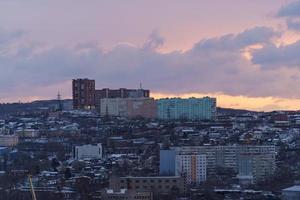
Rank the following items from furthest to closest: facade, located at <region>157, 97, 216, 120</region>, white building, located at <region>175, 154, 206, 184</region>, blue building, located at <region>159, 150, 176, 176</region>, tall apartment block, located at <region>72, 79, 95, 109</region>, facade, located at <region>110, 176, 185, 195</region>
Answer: tall apartment block, located at <region>72, 79, 95, 109</region>
facade, located at <region>157, 97, 216, 120</region>
blue building, located at <region>159, 150, 176, 176</region>
white building, located at <region>175, 154, 206, 184</region>
facade, located at <region>110, 176, 185, 195</region>

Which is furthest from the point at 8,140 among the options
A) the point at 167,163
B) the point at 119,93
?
the point at 119,93

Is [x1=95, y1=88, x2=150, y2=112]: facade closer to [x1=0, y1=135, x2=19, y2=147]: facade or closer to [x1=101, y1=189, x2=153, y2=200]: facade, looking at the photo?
[x1=0, y1=135, x2=19, y2=147]: facade

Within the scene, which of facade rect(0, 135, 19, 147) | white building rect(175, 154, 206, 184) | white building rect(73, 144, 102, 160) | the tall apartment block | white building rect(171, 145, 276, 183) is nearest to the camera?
white building rect(175, 154, 206, 184)

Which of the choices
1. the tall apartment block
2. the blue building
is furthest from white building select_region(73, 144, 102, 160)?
the tall apartment block

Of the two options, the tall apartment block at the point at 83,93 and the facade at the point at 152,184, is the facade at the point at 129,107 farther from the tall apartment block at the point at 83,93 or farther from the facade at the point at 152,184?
the facade at the point at 152,184

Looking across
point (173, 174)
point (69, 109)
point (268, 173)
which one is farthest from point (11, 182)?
point (69, 109)

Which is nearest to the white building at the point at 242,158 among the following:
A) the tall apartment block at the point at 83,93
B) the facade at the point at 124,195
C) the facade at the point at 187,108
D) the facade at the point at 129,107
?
the facade at the point at 124,195

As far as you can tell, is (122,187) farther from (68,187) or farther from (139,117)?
(139,117)
